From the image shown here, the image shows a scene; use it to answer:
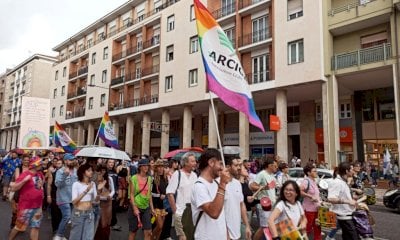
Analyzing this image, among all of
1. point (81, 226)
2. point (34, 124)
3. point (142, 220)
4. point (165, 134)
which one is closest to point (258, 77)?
point (165, 134)

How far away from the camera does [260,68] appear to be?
23.8 m

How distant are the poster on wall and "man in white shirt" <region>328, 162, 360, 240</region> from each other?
9583 millimetres

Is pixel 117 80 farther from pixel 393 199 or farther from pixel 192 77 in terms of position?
pixel 393 199

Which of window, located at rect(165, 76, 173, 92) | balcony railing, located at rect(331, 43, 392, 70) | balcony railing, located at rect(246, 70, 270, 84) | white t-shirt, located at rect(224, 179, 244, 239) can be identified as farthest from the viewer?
window, located at rect(165, 76, 173, 92)

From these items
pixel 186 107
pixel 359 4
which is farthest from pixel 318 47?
pixel 186 107

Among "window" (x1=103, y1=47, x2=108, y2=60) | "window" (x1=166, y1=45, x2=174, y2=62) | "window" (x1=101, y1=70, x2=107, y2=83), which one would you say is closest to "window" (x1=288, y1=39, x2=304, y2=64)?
"window" (x1=166, y1=45, x2=174, y2=62)

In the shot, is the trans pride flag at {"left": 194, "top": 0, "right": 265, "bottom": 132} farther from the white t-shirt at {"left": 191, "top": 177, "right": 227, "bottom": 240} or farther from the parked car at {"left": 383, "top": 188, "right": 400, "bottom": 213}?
the parked car at {"left": 383, "top": 188, "right": 400, "bottom": 213}

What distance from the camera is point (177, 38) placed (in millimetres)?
29594

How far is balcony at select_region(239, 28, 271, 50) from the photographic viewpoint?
920 inches

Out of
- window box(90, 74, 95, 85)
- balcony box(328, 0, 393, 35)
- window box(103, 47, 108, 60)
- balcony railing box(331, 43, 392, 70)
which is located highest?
window box(103, 47, 108, 60)

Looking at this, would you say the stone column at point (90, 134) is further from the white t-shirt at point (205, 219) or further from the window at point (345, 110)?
the white t-shirt at point (205, 219)

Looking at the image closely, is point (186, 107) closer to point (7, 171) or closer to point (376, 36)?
point (376, 36)

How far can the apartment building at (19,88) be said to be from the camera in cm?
6397

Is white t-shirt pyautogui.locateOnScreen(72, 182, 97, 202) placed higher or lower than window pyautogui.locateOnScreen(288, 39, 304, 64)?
lower
